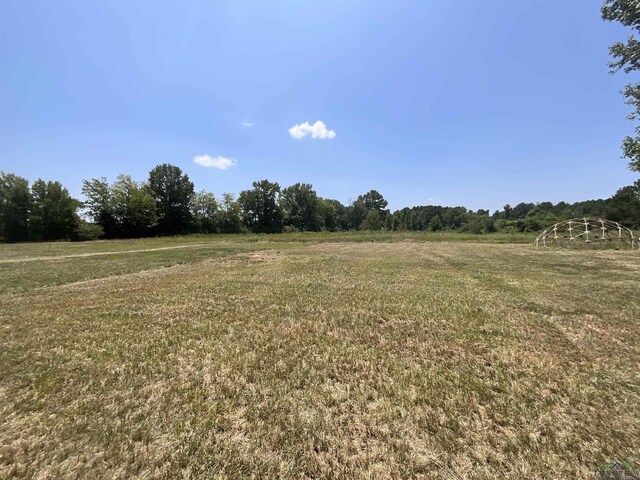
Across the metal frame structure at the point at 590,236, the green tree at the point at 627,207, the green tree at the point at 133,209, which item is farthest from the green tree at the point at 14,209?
the green tree at the point at 627,207

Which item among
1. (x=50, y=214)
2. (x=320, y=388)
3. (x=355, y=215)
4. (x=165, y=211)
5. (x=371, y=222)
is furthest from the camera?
(x=355, y=215)

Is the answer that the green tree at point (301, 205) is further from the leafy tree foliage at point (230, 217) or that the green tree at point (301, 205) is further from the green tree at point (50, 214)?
the green tree at point (50, 214)

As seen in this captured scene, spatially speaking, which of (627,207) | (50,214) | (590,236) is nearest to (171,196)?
(50,214)

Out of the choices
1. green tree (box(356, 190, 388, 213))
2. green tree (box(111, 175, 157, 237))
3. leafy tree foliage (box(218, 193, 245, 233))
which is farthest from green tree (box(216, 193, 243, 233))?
green tree (box(356, 190, 388, 213))

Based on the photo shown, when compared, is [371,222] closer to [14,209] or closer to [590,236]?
[590,236]

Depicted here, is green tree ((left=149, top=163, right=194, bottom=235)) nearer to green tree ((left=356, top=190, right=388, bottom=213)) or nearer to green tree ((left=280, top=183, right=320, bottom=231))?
green tree ((left=280, top=183, right=320, bottom=231))

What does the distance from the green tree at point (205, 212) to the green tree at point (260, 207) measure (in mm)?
8581

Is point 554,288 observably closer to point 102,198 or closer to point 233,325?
point 233,325

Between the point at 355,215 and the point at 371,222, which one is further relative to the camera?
the point at 355,215

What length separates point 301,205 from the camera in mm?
88562

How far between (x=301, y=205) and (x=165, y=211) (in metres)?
39.2

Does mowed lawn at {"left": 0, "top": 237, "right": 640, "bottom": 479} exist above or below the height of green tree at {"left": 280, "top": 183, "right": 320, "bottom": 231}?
below

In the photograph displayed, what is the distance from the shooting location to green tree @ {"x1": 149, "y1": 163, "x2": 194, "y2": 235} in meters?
66.6

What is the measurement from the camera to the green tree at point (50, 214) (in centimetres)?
4934
